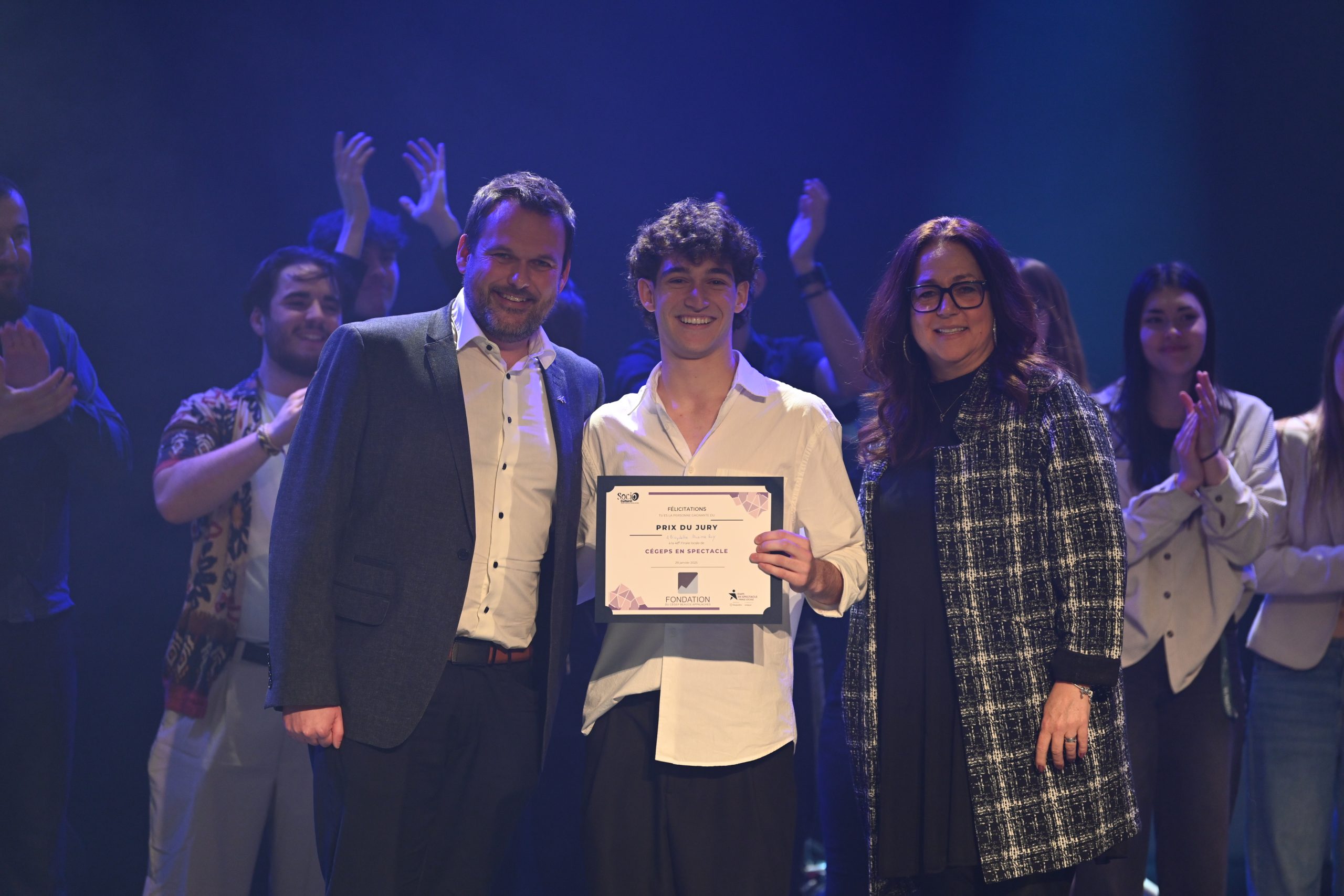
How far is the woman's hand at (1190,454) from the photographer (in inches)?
107

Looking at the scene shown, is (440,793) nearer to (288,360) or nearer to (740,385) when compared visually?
(740,385)

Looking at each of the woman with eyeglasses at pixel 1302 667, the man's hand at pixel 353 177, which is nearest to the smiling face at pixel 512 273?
the man's hand at pixel 353 177

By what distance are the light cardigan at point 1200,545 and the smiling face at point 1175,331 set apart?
19cm

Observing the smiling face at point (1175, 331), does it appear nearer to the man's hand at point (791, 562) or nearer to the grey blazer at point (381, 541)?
the man's hand at point (791, 562)

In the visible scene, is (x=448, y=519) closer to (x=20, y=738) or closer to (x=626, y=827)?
(x=626, y=827)

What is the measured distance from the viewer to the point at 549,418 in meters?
2.42

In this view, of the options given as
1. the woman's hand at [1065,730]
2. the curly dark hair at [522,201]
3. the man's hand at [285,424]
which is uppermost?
the curly dark hair at [522,201]

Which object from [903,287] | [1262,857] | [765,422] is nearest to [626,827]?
[765,422]

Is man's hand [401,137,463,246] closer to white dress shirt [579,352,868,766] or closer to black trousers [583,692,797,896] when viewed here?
white dress shirt [579,352,868,766]

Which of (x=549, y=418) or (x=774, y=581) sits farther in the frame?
(x=549, y=418)

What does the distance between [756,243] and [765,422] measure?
50cm

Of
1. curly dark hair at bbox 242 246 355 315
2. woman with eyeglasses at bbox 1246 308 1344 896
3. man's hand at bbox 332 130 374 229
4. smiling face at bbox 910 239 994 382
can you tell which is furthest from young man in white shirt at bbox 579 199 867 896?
woman with eyeglasses at bbox 1246 308 1344 896

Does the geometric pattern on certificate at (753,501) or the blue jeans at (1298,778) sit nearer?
the geometric pattern on certificate at (753,501)

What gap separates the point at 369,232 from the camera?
3.69 metres
